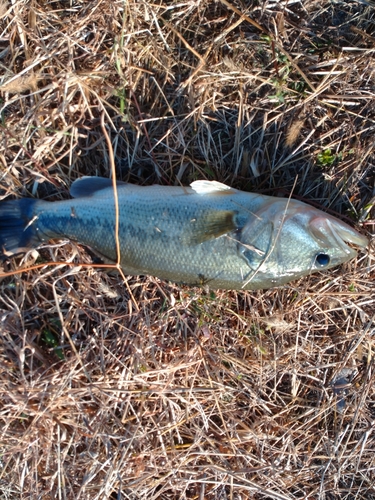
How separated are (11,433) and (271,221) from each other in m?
2.59

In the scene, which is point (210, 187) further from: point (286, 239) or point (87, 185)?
point (87, 185)

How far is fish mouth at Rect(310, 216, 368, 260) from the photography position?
299 cm

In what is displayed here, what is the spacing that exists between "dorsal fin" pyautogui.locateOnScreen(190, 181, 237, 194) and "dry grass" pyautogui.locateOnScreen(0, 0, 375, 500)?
0.33 meters

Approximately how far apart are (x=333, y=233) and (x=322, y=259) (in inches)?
7.7

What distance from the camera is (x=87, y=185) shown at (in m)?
3.24

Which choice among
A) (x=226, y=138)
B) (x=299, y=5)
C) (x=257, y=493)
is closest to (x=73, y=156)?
(x=226, y=138)

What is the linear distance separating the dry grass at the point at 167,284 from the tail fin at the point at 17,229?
7.1 inches

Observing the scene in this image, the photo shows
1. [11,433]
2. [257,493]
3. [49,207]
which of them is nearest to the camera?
[49,207]

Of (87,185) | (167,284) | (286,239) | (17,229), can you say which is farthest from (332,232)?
(17,229)

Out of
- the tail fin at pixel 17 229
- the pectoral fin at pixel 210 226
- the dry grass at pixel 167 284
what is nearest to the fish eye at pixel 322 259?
the dry grass at pixel 167 284

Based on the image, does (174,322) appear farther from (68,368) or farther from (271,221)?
(271,221)

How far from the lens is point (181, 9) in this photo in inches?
131

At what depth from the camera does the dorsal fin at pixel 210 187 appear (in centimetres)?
304

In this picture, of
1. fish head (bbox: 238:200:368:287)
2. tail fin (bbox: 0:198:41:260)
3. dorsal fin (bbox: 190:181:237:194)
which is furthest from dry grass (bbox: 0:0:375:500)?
fish head (bbox: 238:200:368:287)
